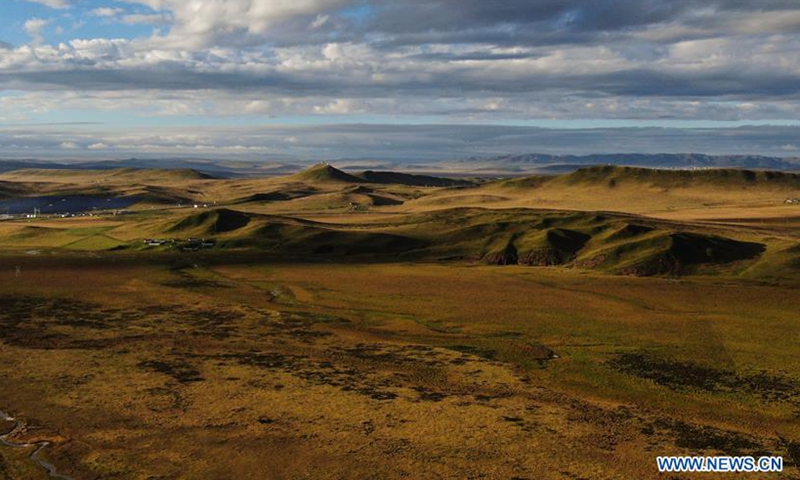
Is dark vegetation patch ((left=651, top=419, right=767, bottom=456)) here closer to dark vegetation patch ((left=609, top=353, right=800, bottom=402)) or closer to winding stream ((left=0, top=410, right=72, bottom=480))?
dark vegetation patch ((left=609, top=353, right=800, bottom=402))

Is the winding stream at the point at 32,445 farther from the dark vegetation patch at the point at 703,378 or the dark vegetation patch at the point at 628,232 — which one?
the dark vegetation patch at the point at 628,232

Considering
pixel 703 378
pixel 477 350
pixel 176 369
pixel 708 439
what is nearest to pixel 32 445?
pixel 176 369

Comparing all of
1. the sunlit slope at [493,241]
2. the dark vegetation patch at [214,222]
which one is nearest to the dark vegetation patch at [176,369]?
the sunlit slope at [493,241]

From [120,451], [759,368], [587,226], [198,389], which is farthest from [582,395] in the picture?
[587,226]

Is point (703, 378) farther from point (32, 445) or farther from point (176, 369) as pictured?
point (32, 445)

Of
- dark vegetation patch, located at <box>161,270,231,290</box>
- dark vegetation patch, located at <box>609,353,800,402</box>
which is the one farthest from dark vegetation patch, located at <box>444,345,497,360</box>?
dark vegetation patch, located at <box>161,270,231,290</box>
